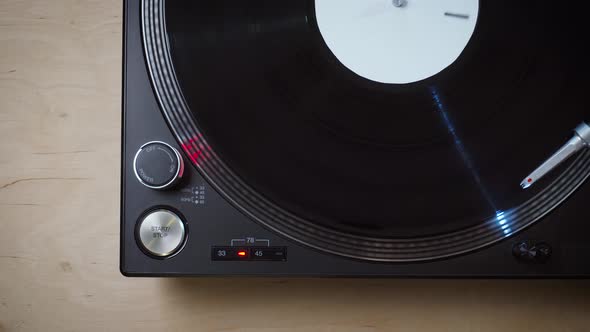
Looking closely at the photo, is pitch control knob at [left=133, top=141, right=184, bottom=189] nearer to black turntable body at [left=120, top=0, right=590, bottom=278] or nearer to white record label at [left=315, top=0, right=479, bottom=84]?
black turntable body at [left=120, top=0, right=590, bottom=278]

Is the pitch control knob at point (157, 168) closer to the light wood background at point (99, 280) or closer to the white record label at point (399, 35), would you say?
the light wood background at point (99, 280)

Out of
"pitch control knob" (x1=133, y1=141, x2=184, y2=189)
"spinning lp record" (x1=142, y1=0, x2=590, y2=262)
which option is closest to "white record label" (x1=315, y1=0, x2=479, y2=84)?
"spinning lp record" (x1=142, y1=0, x2=590, y2=262)

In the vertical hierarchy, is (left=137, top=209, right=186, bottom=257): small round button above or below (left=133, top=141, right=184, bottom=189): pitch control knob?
below

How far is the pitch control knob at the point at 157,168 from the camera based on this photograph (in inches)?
29.6

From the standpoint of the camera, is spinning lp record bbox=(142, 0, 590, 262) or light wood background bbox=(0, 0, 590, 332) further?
light wood background bbox=(0, 0, 590, 332)

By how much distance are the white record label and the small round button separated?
0.33m

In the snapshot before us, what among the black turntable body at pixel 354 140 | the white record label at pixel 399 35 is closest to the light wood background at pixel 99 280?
the black turntable body at pixel 354 140

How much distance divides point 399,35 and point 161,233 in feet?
1.45

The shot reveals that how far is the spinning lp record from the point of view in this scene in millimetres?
733

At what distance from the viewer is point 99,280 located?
2.82 ft

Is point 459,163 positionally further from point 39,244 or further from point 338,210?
point 39,244

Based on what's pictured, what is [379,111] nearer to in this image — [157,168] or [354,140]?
[354,140]

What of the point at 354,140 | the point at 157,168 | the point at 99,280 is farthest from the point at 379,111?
the point at 99,280

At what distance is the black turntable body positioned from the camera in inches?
29.0
